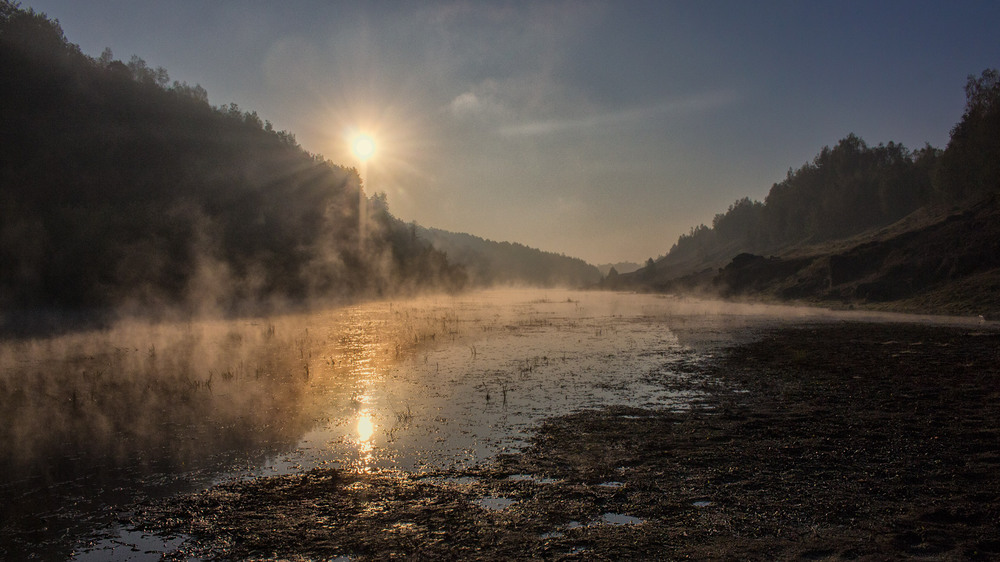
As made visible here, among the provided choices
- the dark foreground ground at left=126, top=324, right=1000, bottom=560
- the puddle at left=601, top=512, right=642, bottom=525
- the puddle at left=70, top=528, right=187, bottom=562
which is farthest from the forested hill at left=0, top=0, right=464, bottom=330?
the puddle at left=601, top=512, right=642, bottom=525

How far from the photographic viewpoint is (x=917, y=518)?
6.62m

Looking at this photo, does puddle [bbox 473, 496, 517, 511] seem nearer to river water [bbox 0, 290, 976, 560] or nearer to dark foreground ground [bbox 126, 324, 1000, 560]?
dark foreground ground [bbox 126, 324, 1000, 560]

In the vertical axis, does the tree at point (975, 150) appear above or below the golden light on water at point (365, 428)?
above

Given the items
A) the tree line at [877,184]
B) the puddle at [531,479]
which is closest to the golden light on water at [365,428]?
the puddle at [531,479]

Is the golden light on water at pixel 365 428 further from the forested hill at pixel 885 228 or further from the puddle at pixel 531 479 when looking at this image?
the forested hill at pixel 885 228

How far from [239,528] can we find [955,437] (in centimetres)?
1209

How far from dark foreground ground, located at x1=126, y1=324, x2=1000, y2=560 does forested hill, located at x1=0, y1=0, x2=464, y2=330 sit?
51023 millimetres

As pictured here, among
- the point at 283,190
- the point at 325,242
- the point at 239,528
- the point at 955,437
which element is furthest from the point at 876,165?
the point at 239,528

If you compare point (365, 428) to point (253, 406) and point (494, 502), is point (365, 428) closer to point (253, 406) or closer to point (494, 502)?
point (253, 406)

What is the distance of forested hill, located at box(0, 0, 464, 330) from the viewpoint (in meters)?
51.4

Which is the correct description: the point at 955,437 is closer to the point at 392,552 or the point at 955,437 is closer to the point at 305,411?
the point at 392,552

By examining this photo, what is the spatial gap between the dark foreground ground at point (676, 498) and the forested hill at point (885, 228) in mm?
39958

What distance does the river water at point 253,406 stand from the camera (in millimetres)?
8492

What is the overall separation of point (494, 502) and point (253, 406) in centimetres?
916
